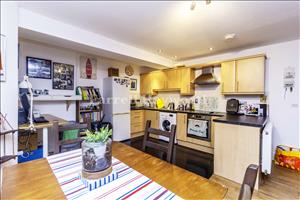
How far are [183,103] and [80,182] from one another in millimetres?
3466

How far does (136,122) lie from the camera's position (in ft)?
14.1

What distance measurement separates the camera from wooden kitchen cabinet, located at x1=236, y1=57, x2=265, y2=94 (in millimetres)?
2684

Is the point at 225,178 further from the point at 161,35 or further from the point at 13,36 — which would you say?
the point at 13,36

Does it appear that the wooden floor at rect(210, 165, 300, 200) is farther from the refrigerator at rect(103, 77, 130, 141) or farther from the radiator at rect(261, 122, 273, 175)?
the refrigerator at rect(103, 77, 130, 141)

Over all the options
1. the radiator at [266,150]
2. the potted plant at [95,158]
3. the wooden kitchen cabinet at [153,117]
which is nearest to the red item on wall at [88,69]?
the wooden kitchen cabinet at [153,117]

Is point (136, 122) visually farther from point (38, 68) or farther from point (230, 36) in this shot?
point (230, 36)

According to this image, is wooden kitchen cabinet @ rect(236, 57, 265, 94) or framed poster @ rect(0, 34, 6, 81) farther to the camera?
wooden kitchen cabinet @ rect(236, 57, 265, 94)

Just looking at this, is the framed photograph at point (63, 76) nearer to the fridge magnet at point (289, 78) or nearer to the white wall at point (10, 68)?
the white wall at point (10, 68)

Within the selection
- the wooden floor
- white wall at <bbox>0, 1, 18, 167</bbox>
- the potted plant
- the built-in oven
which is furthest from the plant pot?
the built-in oven

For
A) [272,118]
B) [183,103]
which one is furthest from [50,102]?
[272,118]

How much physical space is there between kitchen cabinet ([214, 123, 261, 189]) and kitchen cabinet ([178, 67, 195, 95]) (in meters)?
1.65

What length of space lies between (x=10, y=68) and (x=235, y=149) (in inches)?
Answer: 111

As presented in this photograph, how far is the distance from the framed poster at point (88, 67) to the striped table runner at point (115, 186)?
2951 mm

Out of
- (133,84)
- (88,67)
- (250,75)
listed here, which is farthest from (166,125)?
(88,67)
